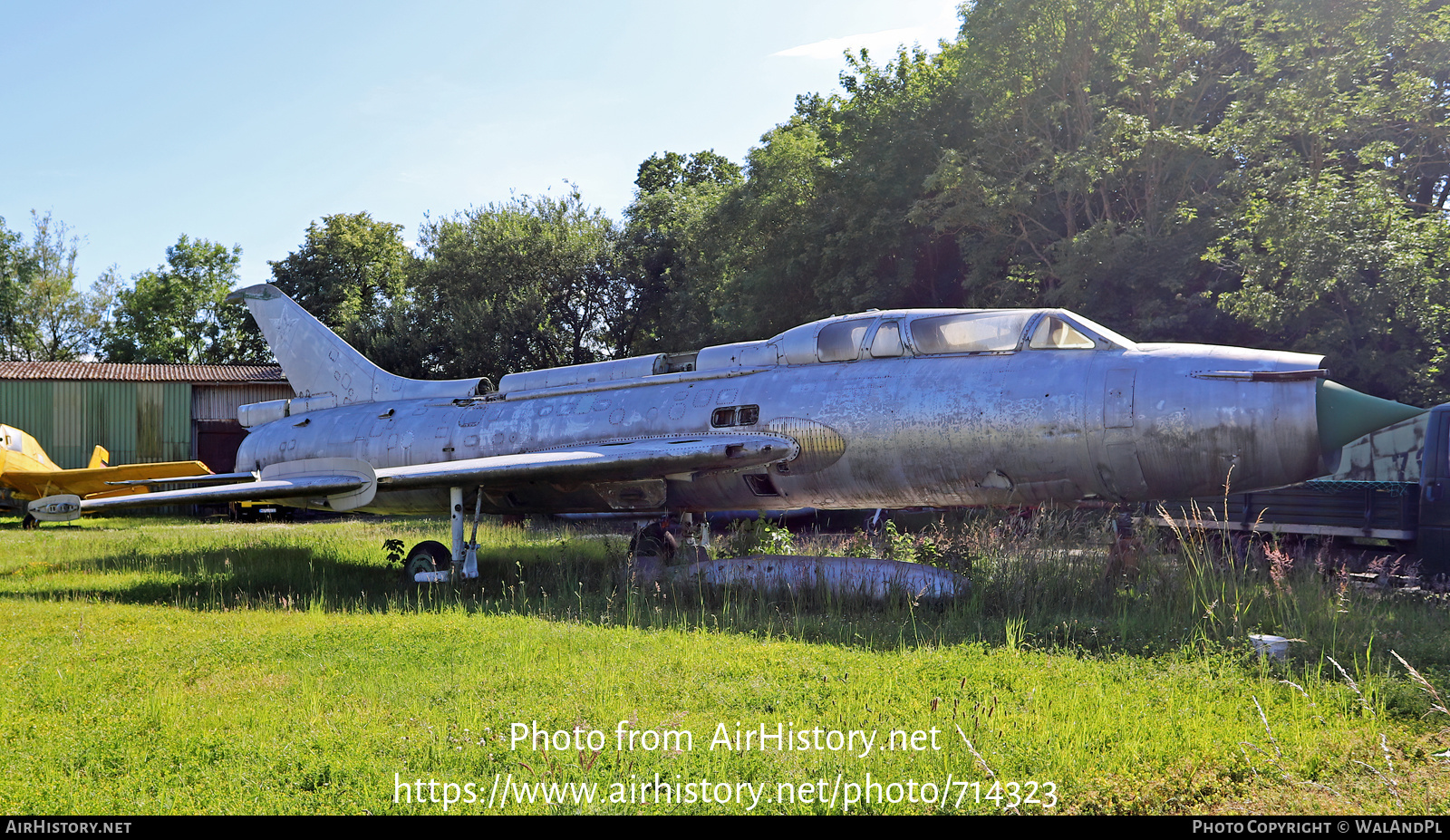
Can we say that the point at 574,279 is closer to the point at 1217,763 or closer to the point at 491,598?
the point at 491,598

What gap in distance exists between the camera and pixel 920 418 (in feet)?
30.5

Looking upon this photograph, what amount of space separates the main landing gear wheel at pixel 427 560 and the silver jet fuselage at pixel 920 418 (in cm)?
111

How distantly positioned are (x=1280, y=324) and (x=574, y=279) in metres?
27.3

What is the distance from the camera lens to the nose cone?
7656 millimetres

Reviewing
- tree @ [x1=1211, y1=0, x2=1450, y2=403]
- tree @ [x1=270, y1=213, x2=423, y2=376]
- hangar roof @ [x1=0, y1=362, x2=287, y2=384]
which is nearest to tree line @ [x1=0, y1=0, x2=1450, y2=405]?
tree @ [x1=1211, y1=0, x2=1450, y2=403]

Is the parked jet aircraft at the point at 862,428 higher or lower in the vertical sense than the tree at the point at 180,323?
lower

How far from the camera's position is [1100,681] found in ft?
19.0

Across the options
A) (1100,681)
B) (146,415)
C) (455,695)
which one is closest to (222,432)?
(146,415)

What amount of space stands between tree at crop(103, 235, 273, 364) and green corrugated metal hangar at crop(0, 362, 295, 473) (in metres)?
19.3

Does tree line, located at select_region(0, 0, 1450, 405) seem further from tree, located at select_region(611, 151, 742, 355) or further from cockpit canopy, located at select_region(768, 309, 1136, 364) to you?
cockpit canopy, located at select_region(768, 309, 1136, 364)

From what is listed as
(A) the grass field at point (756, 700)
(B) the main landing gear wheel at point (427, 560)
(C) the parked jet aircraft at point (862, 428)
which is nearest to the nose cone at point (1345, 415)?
(C) the parked jet aircraft at point (862, 428)

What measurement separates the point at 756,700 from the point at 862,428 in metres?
4.58

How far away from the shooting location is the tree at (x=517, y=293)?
36.3 metres

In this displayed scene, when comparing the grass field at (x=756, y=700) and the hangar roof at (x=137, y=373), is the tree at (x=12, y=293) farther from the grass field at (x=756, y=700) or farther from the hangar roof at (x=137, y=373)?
the grass field at (x=756, y=700)
